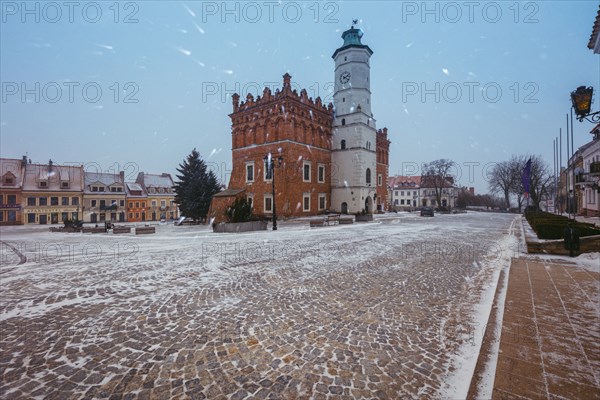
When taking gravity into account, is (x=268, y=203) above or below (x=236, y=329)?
above

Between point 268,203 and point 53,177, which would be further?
point 53,177

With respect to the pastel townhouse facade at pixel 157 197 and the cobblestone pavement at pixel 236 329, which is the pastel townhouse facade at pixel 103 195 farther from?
the cobblestone pavement at pixel 236 329

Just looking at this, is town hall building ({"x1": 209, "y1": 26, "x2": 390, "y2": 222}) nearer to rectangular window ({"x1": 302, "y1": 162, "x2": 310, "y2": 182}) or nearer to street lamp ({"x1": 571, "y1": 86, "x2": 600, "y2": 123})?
rectangular window ({"x1": 302, "y1": 162, "x2": 310, "y2": 182})

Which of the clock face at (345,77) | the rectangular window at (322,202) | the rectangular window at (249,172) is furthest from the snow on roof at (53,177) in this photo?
the clock face at (345,77)

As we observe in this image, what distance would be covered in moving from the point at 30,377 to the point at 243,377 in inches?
97.0

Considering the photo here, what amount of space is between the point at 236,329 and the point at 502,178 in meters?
66.3

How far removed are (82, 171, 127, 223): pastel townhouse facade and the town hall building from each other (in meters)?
28.5

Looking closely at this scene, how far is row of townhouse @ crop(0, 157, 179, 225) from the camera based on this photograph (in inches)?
1596

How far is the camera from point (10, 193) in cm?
4003

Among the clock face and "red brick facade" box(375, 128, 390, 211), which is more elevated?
the clock face

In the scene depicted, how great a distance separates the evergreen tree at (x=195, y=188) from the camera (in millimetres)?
33625

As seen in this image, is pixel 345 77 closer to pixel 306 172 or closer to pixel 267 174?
pixel 306 172

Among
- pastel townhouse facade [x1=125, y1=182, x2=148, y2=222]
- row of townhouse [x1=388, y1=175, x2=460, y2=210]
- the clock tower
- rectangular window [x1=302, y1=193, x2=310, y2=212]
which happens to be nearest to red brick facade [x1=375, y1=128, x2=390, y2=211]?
the clock tower

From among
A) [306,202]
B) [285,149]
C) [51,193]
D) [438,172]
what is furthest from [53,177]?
[438,172]
